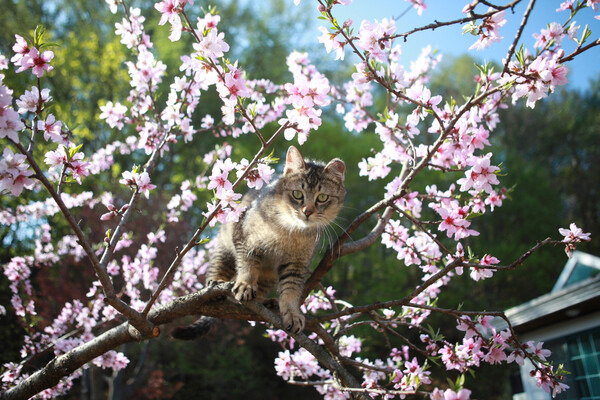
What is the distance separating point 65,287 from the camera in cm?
721

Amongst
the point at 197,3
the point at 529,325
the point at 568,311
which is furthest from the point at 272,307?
the point at 197,3

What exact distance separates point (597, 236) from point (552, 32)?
1094 cm

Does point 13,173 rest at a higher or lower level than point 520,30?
lower

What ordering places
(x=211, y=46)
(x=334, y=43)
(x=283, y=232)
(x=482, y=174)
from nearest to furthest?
(x=211, y=46) → (x=334, y=43) → (x=482, y=174) → (x=283, y=232)

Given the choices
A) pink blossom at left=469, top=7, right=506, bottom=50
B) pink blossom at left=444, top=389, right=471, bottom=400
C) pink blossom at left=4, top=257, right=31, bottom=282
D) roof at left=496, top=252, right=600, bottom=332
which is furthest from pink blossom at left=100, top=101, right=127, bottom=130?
roof at left=496, top=252, right=600, bottom=332

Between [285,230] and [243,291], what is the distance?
636 millimetres

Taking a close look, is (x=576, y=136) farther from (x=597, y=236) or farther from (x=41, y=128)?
(x=41, y=128)

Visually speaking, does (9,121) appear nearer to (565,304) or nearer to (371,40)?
(371,40)

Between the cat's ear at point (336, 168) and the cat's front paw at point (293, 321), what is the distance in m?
1.10

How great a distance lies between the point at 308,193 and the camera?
2.96 meters

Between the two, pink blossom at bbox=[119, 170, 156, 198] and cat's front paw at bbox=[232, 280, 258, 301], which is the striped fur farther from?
pink blossom at bbox=[119, 170, 156, 198]

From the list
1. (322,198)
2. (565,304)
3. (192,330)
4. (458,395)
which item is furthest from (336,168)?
(565,304)

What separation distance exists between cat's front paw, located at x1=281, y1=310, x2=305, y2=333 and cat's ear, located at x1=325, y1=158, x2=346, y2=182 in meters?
1.10

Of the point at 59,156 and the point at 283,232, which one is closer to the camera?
the point at 59,156
